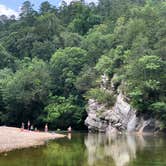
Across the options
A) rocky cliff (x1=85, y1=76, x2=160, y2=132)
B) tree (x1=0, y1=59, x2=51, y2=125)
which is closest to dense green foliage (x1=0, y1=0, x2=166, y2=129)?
Answer: tree (x1=0, y1=59, x2=51, y2=125)

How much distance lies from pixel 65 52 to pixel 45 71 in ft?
19.5

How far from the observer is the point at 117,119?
72.3 metres

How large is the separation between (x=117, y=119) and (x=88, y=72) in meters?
15.7

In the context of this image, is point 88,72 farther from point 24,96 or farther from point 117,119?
point 117,119

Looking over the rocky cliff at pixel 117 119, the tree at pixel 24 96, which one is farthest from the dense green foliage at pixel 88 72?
the rocky cliff at pixel 117 119

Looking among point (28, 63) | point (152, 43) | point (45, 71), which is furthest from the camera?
point (28, 63)

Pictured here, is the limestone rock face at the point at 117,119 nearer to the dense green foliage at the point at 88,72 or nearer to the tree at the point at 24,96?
the dense green foliage at the point at 88,72

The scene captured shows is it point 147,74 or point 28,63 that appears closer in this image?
point 147,74

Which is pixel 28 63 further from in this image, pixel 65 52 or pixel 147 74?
pixel 147 74

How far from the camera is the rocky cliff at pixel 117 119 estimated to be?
68.8m

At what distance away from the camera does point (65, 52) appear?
94688 mm

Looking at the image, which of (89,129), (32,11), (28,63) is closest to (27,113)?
(89,129)

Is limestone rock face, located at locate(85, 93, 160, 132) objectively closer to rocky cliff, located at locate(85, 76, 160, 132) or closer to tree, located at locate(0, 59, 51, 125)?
rocky cliff, located at locate(85, 76, 160, 132)

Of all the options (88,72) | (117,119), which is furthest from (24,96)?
(117,119)
